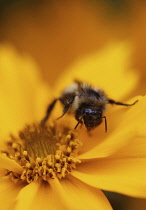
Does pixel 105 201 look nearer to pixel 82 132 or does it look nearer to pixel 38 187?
pixel 38 187

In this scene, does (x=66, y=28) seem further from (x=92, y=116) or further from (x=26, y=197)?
(x=26, y=197)

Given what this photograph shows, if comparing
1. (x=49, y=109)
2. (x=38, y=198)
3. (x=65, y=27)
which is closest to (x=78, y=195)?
(x=38, y=198)

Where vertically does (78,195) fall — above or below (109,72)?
below

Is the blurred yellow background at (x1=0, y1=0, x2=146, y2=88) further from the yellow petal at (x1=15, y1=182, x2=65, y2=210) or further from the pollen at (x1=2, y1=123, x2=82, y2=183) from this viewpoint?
the yellow petal at (x1=15, y1=182, x2=65, y2=210)

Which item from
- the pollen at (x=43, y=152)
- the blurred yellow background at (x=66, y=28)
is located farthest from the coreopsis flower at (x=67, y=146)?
the blurred yellow background at (x=66, y=28)

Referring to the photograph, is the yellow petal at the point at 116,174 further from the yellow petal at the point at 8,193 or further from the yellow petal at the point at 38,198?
the yellow petal at the point at 8,193

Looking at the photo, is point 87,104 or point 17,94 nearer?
point 87,104
